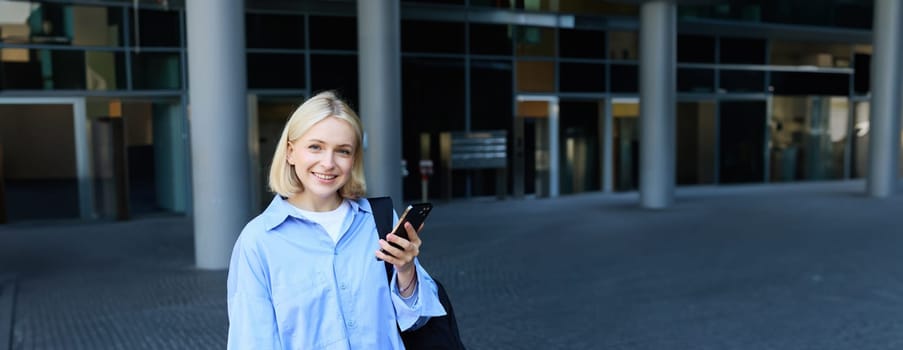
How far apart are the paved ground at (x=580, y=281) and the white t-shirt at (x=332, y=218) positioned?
4.14 m

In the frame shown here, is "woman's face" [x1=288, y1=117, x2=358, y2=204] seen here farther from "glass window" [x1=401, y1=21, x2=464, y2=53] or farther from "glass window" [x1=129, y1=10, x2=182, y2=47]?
"glass window" [x1=401, y1=21, x2=464, y2=53]

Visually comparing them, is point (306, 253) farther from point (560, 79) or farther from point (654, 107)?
point (560, 79)

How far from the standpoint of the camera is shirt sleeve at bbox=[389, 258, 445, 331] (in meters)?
2.54

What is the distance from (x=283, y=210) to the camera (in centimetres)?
250

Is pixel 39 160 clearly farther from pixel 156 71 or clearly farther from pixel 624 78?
pixel 624 78

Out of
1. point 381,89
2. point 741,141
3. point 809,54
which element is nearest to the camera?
point 381,89

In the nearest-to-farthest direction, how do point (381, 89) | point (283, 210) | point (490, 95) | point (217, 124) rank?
point (283, 210)
point (217, 124)
point (381, 89)
point (490, 95)

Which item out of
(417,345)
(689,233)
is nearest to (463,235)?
(689,233)

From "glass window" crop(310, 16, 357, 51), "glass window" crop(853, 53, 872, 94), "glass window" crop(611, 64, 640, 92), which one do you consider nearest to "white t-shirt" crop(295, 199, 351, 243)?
"glass window" crop(310, 16, 357, 51)

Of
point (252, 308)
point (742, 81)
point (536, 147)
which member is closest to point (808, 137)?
point (742, 81)

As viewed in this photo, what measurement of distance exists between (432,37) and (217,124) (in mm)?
8403

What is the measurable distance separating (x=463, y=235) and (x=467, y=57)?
605cm

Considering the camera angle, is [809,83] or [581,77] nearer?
[581,77]

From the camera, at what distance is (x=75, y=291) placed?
8.91 m
